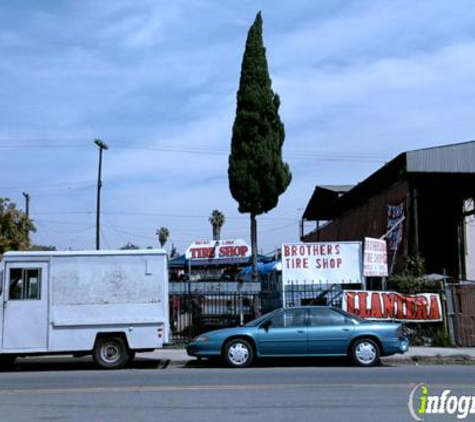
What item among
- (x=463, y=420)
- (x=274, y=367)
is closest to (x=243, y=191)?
(x=274, y=367)

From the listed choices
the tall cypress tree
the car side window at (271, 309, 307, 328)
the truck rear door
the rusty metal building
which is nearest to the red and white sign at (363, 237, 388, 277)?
the rusty metal building

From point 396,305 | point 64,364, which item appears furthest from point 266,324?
point 396,305

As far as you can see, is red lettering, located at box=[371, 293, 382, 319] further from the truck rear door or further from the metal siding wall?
the truck rear door

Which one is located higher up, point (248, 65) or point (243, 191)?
point (248, 65)

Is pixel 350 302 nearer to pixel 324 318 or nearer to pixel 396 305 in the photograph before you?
pixel 396 305

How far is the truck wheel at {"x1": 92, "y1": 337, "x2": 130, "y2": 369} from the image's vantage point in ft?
50.1

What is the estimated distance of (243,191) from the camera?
83.5ft

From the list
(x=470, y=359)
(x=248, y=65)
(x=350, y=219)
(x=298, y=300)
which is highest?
(x=248, y=65)

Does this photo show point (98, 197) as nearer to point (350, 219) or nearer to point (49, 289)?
point (350, 219)

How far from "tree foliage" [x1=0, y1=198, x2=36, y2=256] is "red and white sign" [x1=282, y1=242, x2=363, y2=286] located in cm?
1366

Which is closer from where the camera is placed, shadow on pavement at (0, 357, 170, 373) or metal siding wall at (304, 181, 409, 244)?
shadow on pavement at (0, 357, 170, 373)

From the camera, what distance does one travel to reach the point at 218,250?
29.5 m

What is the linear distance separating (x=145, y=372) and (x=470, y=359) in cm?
785

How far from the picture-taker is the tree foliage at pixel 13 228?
28984mm
